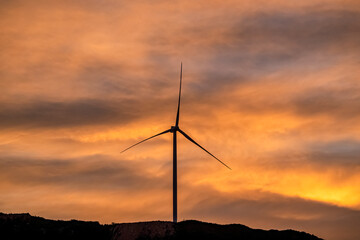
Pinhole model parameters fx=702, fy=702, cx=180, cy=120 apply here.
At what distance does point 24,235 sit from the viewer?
121 m

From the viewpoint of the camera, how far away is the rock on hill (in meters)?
122

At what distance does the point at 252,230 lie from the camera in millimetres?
132375

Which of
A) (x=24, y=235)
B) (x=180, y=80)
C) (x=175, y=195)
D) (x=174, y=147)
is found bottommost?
(x=24, y=235)

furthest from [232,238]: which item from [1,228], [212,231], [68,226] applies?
[1,228]

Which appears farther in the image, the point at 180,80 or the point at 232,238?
the point at 180,80

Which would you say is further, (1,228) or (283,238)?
(283,238)

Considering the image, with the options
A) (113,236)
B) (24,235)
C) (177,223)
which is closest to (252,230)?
(177,223)

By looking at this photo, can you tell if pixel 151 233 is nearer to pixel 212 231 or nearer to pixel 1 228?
pixel 212 231

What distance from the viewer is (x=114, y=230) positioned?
12462 centimetres

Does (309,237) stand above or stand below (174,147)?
below

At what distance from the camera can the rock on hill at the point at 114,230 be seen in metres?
122

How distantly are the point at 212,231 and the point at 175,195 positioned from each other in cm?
934

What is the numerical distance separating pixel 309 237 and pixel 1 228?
57145mm

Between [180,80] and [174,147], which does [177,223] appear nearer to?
[174,147]
